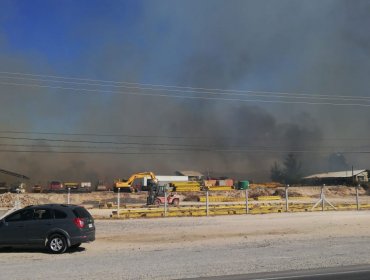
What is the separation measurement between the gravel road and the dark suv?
1.32 ft

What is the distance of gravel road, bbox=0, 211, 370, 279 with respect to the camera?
39.1ft

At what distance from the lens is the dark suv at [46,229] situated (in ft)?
52.9

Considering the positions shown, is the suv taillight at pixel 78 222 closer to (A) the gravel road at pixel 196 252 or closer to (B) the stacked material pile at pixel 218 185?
(A) the gravel road at pixel 196 252


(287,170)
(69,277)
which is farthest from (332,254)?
(287,170)

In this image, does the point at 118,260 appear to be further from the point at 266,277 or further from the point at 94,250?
the point at 266,277

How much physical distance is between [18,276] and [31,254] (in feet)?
16.9

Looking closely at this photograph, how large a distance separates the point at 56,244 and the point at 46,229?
1.97 feet

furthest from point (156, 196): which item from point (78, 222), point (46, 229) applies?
point (46, 229)

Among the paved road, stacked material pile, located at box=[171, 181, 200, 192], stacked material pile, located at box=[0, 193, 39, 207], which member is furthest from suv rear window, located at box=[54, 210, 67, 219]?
stacked material pile, located at box=[171, 181, 200, 192]

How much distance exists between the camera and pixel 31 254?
52.5 feet

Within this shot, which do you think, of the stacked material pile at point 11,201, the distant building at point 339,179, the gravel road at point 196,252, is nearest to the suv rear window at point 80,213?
the gravel road at point 196,252

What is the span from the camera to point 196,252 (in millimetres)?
15820

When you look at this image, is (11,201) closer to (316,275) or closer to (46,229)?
(46,229)

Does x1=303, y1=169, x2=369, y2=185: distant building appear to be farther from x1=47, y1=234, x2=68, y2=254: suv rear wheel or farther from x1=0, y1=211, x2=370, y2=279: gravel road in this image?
x1=47, y1=234, x2=68, y2=254: suv rear wheel
